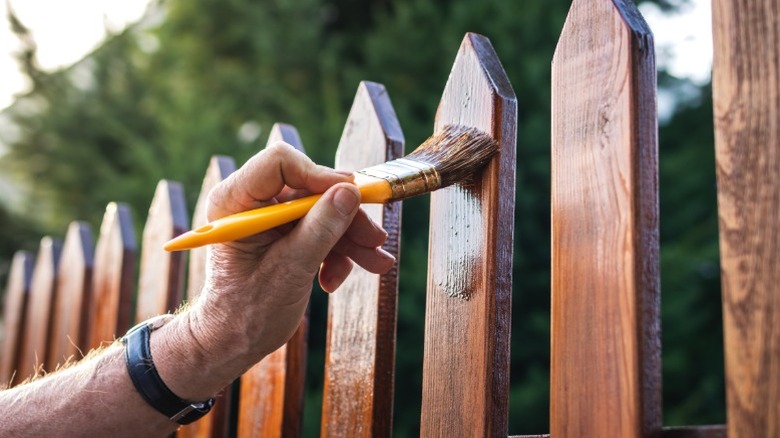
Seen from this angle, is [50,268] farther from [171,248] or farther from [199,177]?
[171,248]

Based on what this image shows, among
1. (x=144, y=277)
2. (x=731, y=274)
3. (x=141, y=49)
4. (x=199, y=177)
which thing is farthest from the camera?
(x=141, y=49)

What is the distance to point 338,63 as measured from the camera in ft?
17.4

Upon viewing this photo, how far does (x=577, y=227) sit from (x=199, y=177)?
386cm

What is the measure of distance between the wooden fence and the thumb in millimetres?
254

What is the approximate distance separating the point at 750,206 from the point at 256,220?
611mm

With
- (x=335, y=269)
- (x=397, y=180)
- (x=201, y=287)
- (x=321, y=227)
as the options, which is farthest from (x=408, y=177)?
(x=201, y=287)

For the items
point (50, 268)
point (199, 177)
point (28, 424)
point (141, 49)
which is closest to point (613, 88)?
point (28, 424)

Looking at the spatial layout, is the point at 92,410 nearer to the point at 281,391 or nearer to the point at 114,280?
the point at 281,391

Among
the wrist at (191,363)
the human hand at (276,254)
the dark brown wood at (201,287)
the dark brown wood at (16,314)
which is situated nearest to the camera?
the human hand at (276,254)

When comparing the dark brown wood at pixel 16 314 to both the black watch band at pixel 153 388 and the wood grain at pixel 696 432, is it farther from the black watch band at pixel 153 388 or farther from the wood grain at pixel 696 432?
the wood grain at pixel 696 432

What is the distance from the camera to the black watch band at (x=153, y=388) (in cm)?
128

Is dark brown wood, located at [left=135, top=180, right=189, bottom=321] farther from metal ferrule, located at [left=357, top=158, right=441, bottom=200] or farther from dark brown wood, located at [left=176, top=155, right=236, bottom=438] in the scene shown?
metal ferrule, located at [left=357, top=158, right=441, bottom=200]

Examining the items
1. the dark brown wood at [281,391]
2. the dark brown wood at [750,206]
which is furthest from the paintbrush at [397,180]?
the dark brown wood at [281,391]

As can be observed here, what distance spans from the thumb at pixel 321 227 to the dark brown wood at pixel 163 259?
3.99ft
